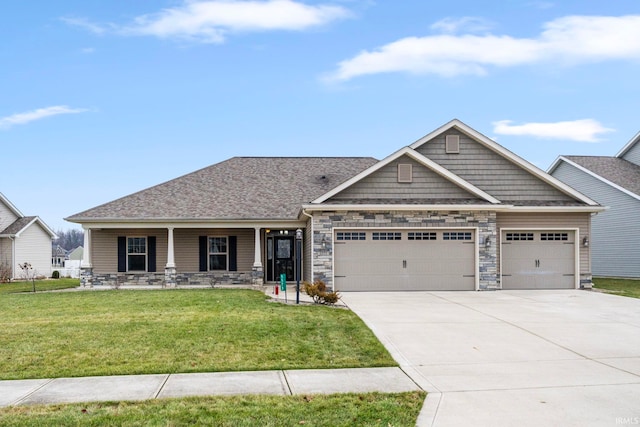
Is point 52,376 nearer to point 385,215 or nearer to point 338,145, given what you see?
point 385,215

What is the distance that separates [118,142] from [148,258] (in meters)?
7.69

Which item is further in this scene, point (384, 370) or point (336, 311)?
point (336, 311)

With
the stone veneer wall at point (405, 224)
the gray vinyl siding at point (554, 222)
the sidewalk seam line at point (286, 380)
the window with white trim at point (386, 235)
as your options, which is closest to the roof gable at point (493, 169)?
the gray vinyl siding at point (554, 222)

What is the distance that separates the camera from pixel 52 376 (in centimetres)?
701

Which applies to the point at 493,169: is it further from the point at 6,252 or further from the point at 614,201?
the point at 6,252

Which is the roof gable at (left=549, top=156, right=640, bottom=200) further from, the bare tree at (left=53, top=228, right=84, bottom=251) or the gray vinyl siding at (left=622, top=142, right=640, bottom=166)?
the bare tree at (left=53, top=228, right=84, bottom=251)

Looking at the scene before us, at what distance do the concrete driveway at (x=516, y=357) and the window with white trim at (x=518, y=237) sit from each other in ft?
14.0

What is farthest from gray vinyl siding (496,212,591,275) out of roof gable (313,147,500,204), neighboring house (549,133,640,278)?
neighboring house (549,133,640,278)

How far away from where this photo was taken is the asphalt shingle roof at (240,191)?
20406mm

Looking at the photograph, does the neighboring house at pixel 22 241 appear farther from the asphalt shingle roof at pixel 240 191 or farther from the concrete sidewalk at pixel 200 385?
the concrete sidewalk at pixel 200 385

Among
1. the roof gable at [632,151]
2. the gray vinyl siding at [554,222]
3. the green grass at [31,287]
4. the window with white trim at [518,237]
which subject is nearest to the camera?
the gray vinyl siding at [554,222]

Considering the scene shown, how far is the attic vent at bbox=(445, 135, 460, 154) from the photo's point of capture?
1908 cm

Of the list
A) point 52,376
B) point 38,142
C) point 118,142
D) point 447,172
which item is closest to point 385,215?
point 447,172

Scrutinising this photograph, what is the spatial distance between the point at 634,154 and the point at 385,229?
19463 millimetres
